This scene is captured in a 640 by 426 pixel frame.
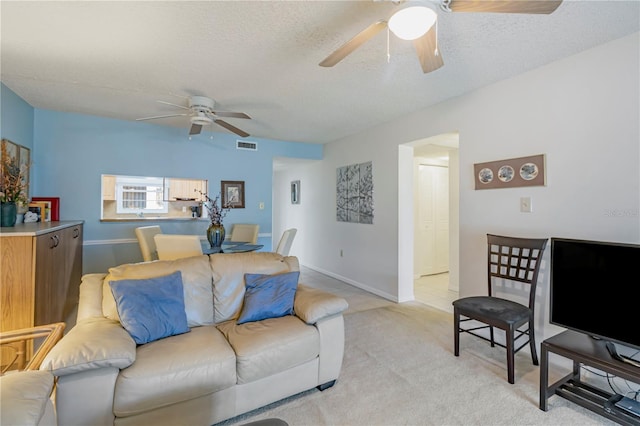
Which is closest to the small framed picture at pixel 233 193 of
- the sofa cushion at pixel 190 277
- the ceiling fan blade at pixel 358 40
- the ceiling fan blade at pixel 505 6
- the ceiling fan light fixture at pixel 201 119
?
the ceiling fan light fixture at pixel 201 119

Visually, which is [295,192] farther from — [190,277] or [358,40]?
[358,40]

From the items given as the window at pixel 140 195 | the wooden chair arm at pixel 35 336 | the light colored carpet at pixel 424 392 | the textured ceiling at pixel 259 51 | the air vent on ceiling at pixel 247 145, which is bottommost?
the light colored carpet at pixel 424 392

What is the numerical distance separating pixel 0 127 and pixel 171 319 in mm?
2757

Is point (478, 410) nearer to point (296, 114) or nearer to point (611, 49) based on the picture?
point (611, 49)

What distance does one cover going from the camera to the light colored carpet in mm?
1794

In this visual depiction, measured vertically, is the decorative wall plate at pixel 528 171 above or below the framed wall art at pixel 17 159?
below

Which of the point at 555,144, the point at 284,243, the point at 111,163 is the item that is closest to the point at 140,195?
the point at 111,163

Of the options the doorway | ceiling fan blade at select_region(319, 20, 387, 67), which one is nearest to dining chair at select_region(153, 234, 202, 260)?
ceiling fan blade at select_region(319, 20, 387, 67)

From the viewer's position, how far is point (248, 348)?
175cm

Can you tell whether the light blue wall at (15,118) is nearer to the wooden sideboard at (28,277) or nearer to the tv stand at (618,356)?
the wooden sideboard at (28,277)

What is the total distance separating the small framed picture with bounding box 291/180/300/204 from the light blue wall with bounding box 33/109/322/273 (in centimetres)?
170

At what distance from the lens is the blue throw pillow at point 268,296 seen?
7.06 feet

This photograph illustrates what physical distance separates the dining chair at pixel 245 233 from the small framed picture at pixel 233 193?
0.43m

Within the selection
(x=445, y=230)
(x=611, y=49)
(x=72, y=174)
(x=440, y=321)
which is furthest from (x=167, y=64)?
(x=445, y=230)
